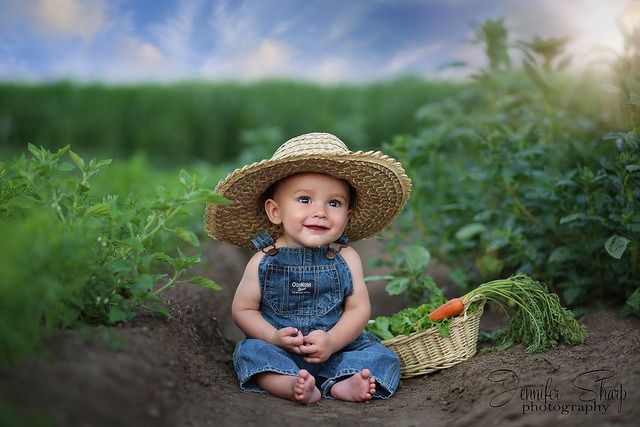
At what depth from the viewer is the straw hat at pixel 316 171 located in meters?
2.92

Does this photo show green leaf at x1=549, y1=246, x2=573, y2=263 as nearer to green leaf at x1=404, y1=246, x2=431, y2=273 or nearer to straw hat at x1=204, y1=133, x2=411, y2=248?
green leaf at x1=404, y1=246, x2=431, y2=273

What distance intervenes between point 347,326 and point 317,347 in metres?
0.21

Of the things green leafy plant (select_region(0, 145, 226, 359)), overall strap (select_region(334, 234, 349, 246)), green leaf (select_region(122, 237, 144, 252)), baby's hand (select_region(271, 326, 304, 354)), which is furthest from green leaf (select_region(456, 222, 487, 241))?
green leaf (select_region(122, 237, 144, 252))

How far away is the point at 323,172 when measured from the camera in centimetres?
302

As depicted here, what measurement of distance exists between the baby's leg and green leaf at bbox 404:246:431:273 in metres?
1.16

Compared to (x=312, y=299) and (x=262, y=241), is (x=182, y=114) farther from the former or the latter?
(x=312, y=299)

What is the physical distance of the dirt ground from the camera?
72.1 inches

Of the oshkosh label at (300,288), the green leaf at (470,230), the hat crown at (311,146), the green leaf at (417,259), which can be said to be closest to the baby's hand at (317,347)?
the oshkosh label at (300,288)

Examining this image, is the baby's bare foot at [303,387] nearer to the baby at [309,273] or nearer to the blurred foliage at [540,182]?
the baby at [309,273]

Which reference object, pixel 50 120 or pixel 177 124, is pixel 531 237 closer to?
pixel 177 124

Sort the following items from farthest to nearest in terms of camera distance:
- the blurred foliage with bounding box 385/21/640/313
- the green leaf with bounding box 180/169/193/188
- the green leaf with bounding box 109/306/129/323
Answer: the blurred foliage with bounding box 385/21/640/313
the green leaf with bounding box 180/169/193/188
the green leaf with bounding box 109/306/129/323

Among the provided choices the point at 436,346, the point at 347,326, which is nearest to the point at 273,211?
the point at 347,326

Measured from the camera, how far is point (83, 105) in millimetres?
10805

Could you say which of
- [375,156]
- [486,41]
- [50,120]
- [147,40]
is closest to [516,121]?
[486,41]
